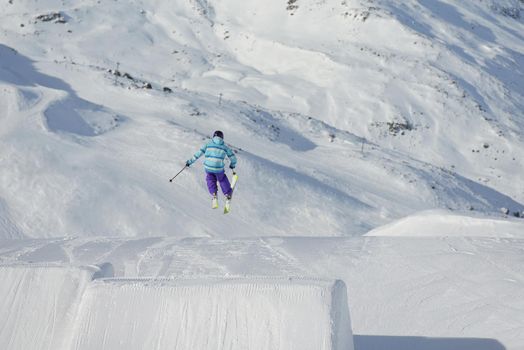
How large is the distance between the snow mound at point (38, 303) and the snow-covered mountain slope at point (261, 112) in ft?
40.4

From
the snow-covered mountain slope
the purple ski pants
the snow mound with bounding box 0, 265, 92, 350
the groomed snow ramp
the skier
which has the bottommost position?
the snow-covered mountain slope

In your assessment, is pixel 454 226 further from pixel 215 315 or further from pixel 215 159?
pixel 215 315

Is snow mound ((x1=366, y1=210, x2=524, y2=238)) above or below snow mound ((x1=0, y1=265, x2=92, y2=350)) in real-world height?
below

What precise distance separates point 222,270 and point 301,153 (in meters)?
20.2

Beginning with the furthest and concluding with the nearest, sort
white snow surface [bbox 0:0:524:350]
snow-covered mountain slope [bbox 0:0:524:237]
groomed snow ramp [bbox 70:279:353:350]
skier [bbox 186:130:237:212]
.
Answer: snow-covered mountain slope [bbox 0:0:524:237], skier [bbox 186:130:237:212], white snow surface [bbox 0:0:524:350], groomed snow ramp [bbox 70:279:353:350]

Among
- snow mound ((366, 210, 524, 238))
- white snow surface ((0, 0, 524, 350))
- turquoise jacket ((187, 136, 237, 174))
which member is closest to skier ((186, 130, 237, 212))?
turquoise jacket ((187, 136, 237, 174))

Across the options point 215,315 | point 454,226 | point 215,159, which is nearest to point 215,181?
point 215,159

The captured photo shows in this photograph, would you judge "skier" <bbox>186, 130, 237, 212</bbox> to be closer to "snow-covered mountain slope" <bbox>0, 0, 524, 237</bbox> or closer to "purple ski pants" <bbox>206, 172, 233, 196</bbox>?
"purple ski pants" <bbox>206, 172, 233, 196</bbox>

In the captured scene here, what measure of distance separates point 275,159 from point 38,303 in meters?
20.8

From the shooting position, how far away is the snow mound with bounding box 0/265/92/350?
206 inches

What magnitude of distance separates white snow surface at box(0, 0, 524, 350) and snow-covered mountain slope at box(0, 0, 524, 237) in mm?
134

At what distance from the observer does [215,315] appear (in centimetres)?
498

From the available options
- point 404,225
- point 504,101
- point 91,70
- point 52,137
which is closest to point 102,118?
point 52,137

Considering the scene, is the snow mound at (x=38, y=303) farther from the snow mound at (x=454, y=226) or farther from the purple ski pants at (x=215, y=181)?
the snow mound at (x=454, y=226)
